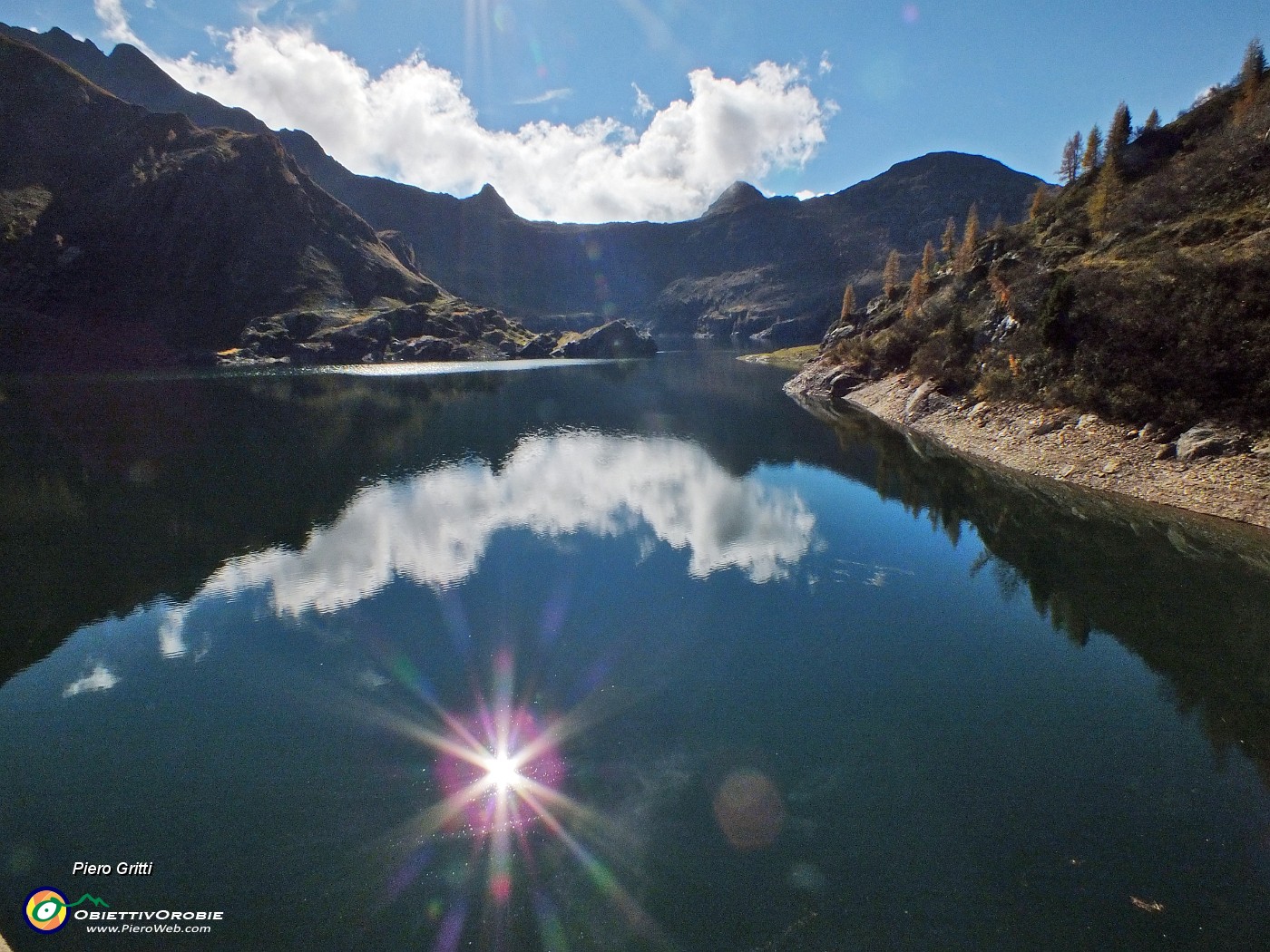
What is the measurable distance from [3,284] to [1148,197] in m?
280

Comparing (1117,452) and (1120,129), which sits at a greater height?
(1120,129)

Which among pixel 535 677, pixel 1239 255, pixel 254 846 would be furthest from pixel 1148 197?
→ pixel 254 846

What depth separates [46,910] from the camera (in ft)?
35.8

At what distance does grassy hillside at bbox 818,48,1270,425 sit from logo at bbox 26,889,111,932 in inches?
1887

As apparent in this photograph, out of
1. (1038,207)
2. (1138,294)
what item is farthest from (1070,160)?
(1138,294)

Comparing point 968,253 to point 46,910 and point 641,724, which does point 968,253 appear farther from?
point 46,910

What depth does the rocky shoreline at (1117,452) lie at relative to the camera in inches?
1161

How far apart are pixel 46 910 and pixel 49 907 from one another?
61mm

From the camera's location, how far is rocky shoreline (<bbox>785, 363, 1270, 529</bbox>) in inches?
1161

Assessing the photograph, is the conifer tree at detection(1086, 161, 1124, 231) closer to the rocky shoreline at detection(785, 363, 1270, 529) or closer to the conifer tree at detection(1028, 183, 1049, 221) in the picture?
the conifer tree at detection(1028, 183, 1049, 221)

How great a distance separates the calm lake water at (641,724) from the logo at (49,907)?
150 mm

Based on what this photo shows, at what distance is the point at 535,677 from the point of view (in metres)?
19.2

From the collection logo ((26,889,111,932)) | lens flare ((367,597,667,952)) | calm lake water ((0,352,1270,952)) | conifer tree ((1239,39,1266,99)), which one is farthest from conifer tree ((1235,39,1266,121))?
logo ((26,889,111,932))

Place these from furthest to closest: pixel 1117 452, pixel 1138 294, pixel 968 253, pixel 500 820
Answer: pixel 968 253 → pixel 1138 294 → pixel 1117 452 → pixel 500 820
